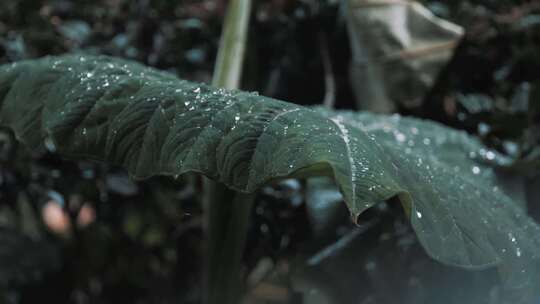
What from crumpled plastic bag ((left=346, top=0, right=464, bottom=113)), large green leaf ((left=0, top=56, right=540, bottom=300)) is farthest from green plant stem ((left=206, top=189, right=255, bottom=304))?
crumpled plastic bag ((left=346, top=0, right=464, bottom=113))

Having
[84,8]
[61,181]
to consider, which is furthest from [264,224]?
[84,8]

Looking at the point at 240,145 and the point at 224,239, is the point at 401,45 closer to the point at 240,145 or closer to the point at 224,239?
the point at 224,239

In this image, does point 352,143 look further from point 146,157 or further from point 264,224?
point 264,224

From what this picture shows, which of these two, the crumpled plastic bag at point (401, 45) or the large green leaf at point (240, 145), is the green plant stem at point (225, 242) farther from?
the crumpled plastic bag at point (401, 45)

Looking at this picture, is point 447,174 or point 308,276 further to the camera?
point 308,276

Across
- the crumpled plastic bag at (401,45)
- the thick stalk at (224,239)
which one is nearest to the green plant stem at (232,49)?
the thick stalk at (224,239)
